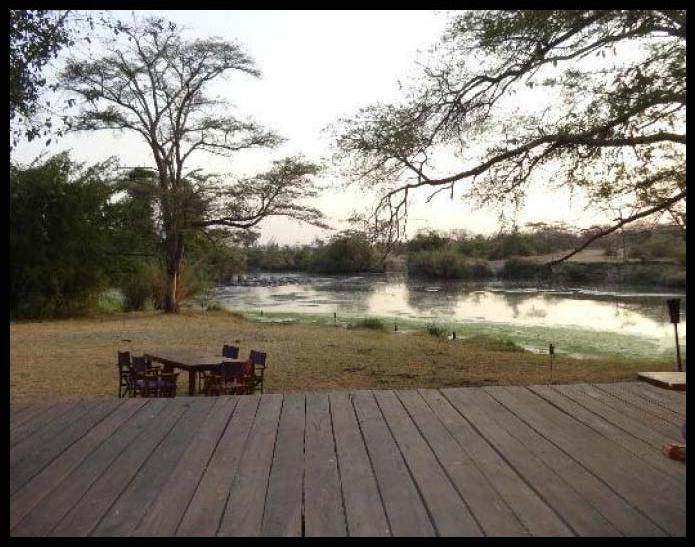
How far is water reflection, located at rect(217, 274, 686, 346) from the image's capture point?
59.2 ft

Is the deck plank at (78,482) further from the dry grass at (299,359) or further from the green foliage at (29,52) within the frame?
the dry grass at (299,359)

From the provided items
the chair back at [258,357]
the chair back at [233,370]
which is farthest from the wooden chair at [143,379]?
the chair back at [258,357]

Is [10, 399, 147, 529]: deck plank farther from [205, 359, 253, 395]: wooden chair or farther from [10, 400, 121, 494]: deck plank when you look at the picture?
[205, 359, 253, 395]: wooden chair

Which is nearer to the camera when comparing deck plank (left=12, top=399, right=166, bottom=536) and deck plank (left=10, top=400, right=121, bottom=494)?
deck plank (left=12, top=399, right=166, bottom=536)

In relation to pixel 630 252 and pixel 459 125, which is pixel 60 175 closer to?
pixel 459 125

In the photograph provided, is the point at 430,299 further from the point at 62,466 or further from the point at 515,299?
the point at 62,466

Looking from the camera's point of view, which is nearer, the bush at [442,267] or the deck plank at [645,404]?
the deck plank at [645,404]

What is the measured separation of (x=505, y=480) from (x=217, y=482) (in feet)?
3.93

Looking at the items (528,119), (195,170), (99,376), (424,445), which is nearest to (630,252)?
(528,119)

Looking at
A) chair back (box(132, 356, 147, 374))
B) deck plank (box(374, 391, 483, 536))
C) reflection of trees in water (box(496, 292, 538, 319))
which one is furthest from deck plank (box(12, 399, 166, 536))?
reflection of trees in water (box(496, 292, 538, 319))

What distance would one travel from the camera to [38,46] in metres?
3.52

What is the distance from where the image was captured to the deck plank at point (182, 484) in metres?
2.17

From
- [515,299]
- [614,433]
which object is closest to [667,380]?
[614,433]

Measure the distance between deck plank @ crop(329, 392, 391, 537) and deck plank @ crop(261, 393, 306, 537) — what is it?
0.18 m
